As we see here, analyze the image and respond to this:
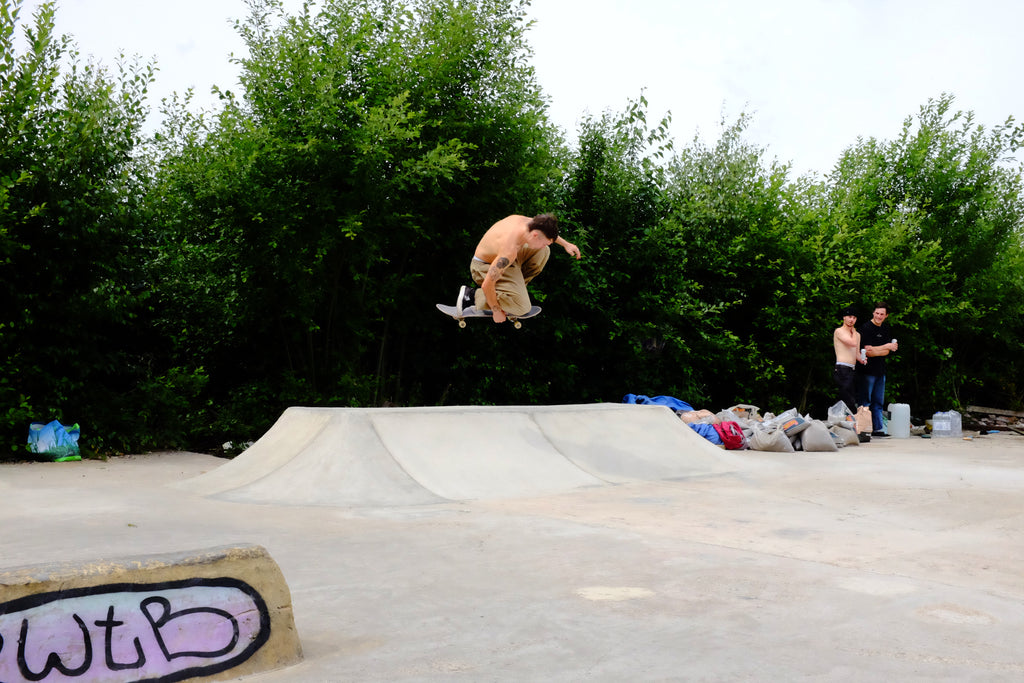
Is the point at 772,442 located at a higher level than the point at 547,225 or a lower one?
lower

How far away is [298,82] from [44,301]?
3124mm

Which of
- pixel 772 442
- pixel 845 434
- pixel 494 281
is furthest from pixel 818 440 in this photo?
pixel 494 281

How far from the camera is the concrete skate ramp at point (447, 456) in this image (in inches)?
223

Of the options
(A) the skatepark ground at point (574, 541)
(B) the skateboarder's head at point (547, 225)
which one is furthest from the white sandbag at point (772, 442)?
(B) the skateboarder's head at point (547, 225)

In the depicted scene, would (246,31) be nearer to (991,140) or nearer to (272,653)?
(272,653)

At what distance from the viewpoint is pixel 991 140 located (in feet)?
55.1

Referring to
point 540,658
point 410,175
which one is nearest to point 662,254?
point 410,175

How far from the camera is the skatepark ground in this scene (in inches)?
98.9

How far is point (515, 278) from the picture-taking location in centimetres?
667

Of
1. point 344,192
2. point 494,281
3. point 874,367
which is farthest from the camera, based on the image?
point 874,367

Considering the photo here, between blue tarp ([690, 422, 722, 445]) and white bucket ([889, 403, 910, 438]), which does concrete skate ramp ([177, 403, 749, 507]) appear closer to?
blue tarp ([690, 422, 722, 445])

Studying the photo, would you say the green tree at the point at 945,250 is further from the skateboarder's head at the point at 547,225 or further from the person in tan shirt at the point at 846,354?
the skateboarder's head at the point at 547,225

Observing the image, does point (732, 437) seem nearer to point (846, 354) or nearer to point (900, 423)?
point (846, 354)

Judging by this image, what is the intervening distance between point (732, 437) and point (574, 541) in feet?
19.3
